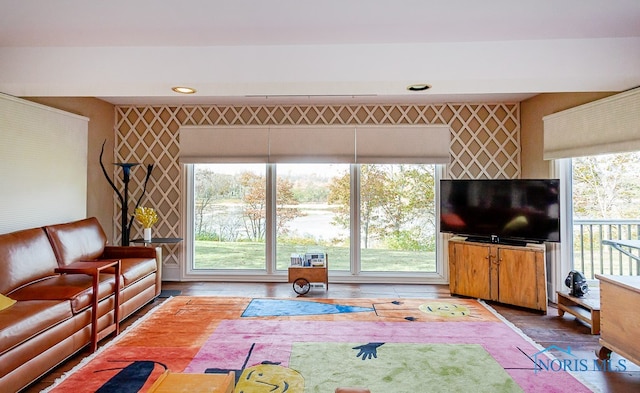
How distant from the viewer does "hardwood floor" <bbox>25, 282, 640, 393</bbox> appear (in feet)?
6.94

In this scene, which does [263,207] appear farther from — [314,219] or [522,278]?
[522,278]

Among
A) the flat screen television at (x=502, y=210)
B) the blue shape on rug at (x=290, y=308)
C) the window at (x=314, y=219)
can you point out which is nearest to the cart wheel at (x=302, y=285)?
the blue shape on rug at (x=290, y=308)

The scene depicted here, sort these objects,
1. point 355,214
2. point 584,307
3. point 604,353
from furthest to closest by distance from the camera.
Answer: point 355,214, point 584,307, point 604,353

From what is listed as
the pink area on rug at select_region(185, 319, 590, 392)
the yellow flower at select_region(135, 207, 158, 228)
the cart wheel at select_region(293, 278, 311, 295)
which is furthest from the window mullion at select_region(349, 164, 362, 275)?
the yellow flower at select_region(135, 207, 158, 228)

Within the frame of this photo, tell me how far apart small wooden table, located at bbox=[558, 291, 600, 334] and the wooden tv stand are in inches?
5.5

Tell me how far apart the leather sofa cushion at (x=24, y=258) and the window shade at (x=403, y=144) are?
124 inches

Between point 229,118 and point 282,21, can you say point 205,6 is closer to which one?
point 282,21

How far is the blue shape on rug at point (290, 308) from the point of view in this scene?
316 centimetres

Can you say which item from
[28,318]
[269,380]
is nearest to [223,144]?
[28,318]

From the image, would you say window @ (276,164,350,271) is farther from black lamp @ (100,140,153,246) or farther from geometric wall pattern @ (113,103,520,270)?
black lamp @ (100,140,153,246)

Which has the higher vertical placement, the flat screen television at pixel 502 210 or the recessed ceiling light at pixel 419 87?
the recessed ceiling light at pixel 419 87

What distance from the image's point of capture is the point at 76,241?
10.2 ft

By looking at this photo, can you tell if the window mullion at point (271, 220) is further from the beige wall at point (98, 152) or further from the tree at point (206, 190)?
the beige wall at point (98, 152)

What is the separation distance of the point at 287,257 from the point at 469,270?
2142mm
